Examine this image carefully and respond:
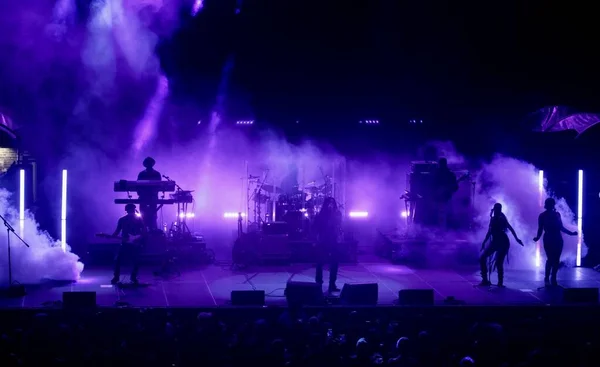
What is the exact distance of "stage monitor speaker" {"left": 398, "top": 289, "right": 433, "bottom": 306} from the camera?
11.7m

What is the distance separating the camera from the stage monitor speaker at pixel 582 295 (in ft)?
39.3

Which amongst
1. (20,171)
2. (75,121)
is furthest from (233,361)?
(75,121)

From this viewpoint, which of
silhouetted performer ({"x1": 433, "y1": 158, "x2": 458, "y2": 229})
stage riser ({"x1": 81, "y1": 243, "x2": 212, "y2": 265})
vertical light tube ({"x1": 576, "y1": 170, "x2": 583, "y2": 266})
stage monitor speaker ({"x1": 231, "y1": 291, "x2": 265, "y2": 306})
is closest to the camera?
stage monitor speaker ({"x1": 231, "y1": 291, "x2": 265, "y2": 306})

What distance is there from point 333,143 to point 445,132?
369cm

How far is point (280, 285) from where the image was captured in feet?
46.7

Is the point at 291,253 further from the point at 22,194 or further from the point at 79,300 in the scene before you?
the point at 79,300

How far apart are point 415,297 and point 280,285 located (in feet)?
11.5

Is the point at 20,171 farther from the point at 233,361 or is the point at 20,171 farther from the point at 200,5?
the point at 233,361

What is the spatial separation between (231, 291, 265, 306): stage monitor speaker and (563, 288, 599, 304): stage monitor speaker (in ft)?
18.3

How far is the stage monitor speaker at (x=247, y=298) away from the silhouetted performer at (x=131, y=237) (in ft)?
10.8

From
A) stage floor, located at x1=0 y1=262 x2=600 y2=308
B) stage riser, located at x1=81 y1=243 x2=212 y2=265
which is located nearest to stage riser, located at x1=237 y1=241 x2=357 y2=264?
stage floor, located at x1=0 y1=262 x2=600 y2=308

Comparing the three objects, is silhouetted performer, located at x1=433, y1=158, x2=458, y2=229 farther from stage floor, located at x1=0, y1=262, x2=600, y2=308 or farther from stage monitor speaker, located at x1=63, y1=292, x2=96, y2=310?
stage monitor speaker, located at x1=63, y1=292, x2=96, y2=310

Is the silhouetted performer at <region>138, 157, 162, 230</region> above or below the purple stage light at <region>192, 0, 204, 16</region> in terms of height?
below

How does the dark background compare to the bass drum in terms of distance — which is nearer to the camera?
the bass drum
